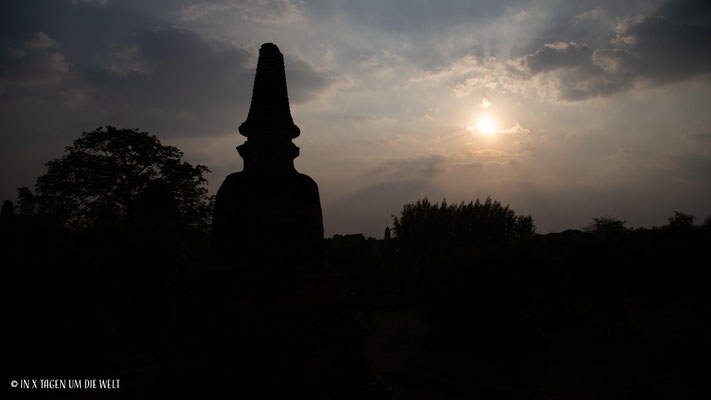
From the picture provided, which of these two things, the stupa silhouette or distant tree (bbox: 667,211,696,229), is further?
distant tree (bbox: 667,211,696,229)

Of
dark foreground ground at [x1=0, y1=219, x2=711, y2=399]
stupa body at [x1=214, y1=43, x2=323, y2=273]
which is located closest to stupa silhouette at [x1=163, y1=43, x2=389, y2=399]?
stupa body at [x1=214, y1=43, x2=323, y2=273]

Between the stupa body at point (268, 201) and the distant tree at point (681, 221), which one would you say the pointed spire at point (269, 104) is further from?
the distant tree at point (681, 221)

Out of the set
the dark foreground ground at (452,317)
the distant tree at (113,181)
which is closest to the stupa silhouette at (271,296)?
the dark foreground ground at (452,317)

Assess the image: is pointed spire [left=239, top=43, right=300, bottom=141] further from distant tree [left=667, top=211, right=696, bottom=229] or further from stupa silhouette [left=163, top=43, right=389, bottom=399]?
distant tree [left=667, top=211, right=696, bottom=229]

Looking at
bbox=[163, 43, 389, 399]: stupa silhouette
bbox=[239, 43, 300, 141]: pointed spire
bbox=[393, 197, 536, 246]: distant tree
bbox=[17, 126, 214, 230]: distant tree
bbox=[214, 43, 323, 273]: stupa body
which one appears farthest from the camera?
bbox=[393, 197, 536, 246]: distant tree

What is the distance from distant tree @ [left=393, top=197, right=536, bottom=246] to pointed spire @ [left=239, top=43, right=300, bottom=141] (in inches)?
2008

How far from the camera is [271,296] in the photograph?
9992 millimetres

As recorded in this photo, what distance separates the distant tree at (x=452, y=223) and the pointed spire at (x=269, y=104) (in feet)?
167

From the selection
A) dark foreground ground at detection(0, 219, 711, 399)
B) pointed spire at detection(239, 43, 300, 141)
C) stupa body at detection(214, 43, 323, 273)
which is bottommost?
dark foreground ground at detection(0, 219, 711, 399)

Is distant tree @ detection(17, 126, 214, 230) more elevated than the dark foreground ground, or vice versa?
distant tree @ detection(17, 126, 214, 230)

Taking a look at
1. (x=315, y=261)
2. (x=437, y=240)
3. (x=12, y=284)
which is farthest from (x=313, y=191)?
(x=437, y=240)

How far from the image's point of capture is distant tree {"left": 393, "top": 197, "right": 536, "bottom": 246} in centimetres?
6134

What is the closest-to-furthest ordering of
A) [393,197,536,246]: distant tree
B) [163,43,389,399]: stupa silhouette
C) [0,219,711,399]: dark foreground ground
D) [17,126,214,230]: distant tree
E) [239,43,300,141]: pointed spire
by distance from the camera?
[163,43,389,399]: stupa silhouette → [239,43,300,141]: pointed spire → [0,219,711,399]: dark foreground ground → [17,126,214,230]: distant tree → [393,197,536,246]: distant tree

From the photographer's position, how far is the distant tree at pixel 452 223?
6134 cm
